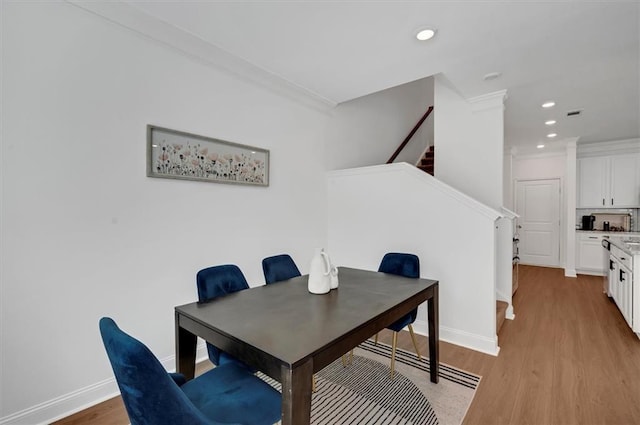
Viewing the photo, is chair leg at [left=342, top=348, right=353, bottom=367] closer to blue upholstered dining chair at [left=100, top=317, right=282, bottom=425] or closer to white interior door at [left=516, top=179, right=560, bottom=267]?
blue upholstered dining chair at [left=100, top=317, right=282, bottom=425]

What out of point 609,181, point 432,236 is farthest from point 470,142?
point 609,181

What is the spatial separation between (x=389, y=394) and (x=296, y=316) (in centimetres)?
113

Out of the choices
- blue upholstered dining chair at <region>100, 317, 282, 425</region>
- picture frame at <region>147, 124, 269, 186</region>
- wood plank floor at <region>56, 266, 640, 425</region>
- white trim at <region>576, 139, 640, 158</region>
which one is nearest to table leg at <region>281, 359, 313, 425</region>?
blue upholstered dining chair at <region>100, 317, 282, 425</region>

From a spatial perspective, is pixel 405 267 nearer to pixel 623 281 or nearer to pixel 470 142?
pixel 470 142

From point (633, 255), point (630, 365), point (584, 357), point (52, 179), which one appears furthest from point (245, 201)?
point (633, 255)

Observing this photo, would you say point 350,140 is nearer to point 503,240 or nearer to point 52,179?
point 503,240

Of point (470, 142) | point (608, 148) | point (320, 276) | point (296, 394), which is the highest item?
point (608, 148)

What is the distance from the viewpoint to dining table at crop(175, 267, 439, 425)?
1.08 m

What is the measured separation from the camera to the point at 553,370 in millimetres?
2367

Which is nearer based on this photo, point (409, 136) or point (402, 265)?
point (402, 265)

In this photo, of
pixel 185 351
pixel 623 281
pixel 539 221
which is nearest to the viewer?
pixel 185 351

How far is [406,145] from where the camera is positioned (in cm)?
564

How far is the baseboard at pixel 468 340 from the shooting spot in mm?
2684

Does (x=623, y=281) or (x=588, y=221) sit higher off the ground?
(x=588, y=221)
